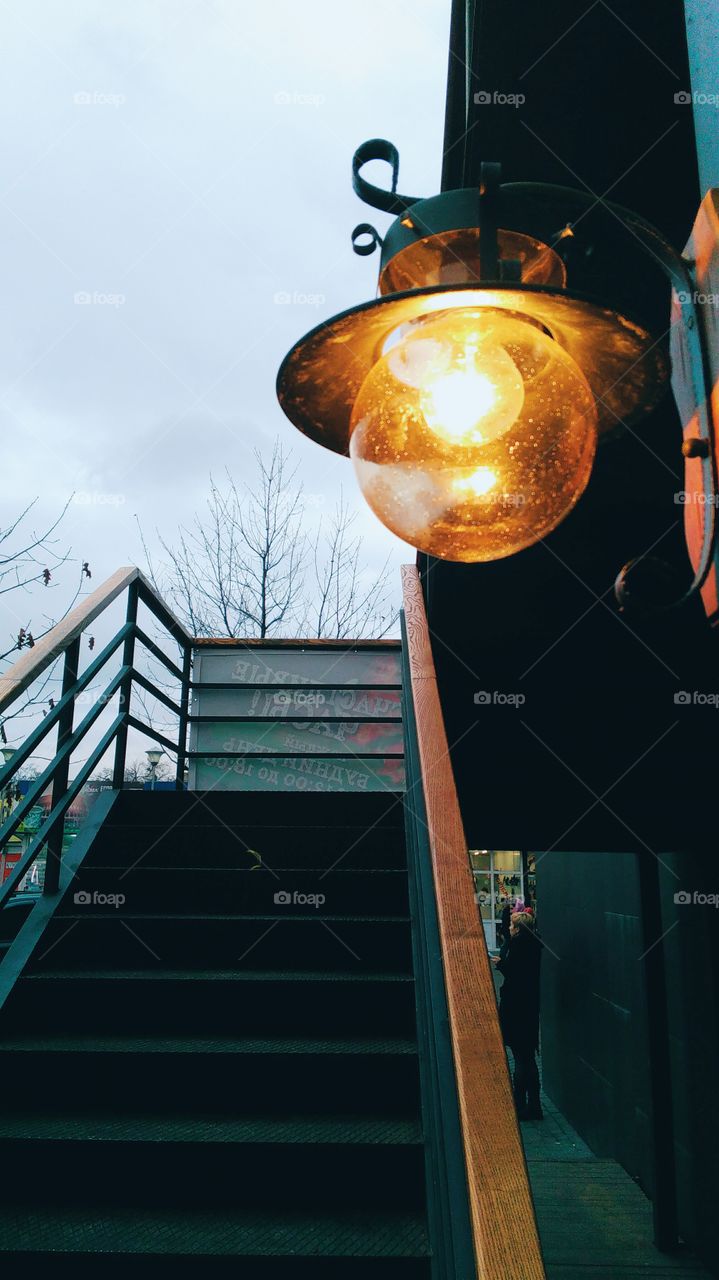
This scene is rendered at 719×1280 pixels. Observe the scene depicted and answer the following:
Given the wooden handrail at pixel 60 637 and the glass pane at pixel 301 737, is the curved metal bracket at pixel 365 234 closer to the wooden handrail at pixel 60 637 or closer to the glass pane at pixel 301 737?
the wooden handrail at pixel 60 637

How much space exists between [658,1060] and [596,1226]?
0.96 m

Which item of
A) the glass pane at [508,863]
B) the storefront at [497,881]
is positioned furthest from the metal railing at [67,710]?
the glass pane at [508,863]

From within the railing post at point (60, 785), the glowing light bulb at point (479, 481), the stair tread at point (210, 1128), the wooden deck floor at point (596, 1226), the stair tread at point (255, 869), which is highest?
the glowing light bulb at point (479, 481)

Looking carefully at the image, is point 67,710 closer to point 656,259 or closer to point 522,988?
point 656,259

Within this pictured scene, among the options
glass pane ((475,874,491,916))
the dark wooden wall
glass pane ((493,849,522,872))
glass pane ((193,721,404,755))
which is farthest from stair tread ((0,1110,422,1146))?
glass pane ((493,849,522,872))

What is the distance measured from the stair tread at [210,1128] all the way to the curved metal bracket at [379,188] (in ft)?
6.80

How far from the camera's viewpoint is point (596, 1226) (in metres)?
4.17

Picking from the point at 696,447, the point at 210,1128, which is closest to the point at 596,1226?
the point at 210,1128

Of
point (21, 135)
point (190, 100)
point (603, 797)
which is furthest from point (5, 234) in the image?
point (603, 797)

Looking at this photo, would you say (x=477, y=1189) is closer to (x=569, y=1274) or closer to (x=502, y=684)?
(x=502, y=684)

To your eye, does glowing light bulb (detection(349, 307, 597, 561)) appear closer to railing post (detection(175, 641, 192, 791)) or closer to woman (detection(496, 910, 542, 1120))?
railing post (detection(175, 641, 192, 791))

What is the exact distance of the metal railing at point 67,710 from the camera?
2.56 metres

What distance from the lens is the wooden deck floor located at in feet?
11.9

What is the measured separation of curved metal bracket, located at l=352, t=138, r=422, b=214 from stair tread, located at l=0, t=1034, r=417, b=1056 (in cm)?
210
